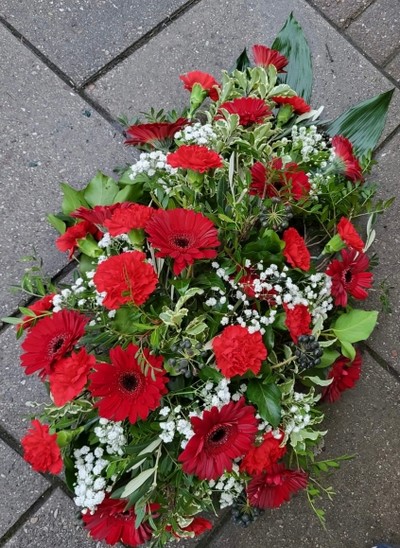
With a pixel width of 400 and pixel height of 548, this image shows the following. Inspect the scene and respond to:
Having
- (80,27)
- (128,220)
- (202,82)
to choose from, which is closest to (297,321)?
(128,220)

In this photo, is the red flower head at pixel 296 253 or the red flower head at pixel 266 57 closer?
the red flower head at pixel 296 253

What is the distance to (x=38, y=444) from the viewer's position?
1.10m

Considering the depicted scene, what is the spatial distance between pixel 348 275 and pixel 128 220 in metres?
0.46

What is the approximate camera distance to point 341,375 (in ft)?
4.35

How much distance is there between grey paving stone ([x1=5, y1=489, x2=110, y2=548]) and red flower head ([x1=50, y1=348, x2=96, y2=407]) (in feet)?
1.47

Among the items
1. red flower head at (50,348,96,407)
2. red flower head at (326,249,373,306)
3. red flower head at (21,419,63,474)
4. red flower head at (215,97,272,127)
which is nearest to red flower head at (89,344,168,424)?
red flower head at (50,348,96,407)

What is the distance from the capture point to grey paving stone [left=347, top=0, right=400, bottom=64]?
67.8 inches

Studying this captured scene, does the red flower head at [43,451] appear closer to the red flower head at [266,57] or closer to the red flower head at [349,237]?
the red flower head at [349,237]

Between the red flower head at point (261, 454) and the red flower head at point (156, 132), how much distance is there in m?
0.64

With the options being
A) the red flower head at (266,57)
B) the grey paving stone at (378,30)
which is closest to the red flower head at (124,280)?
the red flower head at (266,57)

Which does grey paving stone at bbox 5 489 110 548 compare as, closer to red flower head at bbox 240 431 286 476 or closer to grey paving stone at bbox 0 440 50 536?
grey paving stone at bbox 0 440 50 536

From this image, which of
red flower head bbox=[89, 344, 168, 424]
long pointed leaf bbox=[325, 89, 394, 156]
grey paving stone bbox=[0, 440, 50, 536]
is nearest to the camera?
red flower head bbox=[89, 344, 168, 424]

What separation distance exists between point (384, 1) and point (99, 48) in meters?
0.84

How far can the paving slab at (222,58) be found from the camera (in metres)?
1.57
